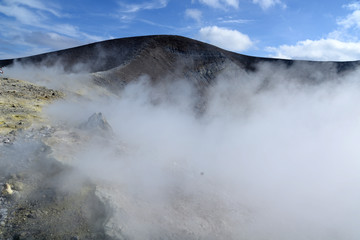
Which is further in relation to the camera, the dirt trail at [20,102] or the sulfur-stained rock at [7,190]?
the dirt trail at [20,102]

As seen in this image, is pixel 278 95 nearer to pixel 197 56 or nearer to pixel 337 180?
pixel 197 56

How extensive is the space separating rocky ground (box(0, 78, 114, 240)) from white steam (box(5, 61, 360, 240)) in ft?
1.03

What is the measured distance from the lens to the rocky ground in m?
3.67

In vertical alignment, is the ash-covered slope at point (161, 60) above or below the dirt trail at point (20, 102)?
above

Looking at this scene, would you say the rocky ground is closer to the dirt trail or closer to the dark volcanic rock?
the dirt trail

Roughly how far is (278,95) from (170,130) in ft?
47.4

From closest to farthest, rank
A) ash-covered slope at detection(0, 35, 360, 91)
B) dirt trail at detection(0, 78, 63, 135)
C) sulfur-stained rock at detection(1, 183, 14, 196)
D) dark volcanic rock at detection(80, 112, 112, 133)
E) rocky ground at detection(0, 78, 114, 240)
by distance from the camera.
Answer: rocky ground at detection(0, 78, 114, 240) < sulfur-stained rock at detection(1, 183, 14, 196) < dirt trail at detection(0, 78, 63, 135) < dark volcanic rock at detection(80, 112, 112, 133) < ash-covered slope at detection(0, 35, 360, 91)

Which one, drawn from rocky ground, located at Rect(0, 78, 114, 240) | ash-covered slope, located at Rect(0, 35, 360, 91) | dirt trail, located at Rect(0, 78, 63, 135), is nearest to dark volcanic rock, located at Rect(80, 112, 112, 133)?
rocky ground, located at Rect(0, 78, 114, 240)

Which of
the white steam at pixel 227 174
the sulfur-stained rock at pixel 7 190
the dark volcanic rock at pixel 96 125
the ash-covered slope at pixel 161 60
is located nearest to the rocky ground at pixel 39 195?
the sulfur-stained rock at pixel 7 190

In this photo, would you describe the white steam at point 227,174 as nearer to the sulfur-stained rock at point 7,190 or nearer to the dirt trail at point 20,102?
the dirt trail at point 20,102

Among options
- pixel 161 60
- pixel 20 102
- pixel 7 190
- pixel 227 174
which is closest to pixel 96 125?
pixel 20 102

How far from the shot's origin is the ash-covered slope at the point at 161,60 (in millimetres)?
25281

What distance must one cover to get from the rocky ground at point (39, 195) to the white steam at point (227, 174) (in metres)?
0.31

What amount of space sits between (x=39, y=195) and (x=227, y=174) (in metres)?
4.64
